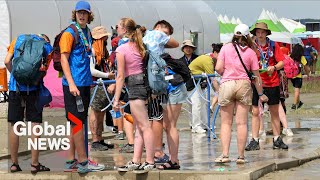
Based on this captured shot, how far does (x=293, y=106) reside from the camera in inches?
901

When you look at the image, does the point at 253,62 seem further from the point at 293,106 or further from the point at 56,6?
the point at 56,6

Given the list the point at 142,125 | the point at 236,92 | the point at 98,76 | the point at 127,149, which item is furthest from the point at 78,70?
the point at 127,149

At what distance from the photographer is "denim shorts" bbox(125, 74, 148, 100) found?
992cm

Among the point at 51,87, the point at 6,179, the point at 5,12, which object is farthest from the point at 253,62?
the point at 5,12


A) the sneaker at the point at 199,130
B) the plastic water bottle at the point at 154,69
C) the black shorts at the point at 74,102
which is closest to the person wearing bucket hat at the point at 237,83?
the plastic water bottle at the point at 154,69

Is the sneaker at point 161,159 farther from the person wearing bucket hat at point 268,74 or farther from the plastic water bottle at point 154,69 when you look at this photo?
the person wearing bucket hat at point 268,74

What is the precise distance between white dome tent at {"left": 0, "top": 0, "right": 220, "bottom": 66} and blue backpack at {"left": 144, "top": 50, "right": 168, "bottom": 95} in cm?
1822

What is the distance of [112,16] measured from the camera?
3288cm

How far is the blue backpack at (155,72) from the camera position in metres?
9.96

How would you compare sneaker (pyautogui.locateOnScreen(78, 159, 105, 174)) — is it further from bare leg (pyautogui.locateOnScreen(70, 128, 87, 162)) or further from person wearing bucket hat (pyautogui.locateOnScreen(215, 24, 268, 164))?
person wearing bucket hat (pyautogui.locateOnScreen(215, 24, 268, 164))

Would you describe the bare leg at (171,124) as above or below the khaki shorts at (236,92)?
below

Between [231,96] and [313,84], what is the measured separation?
22049 millimetres

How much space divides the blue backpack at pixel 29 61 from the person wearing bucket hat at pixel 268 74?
3610mm

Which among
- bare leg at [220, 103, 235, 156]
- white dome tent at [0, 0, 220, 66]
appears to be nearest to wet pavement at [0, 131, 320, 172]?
bare leg at [220, 103, 235, 156]
